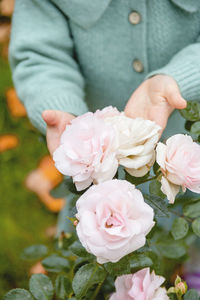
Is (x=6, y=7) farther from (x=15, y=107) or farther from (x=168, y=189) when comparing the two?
(x=168, y=189)

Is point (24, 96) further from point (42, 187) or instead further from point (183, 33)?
point (42, 187)

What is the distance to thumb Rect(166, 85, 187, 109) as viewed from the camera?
2.44 ft

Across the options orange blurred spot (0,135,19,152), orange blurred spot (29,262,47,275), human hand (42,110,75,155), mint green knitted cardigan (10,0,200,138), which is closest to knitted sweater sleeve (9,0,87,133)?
mint green knitted cardigan (10,0,200,138)

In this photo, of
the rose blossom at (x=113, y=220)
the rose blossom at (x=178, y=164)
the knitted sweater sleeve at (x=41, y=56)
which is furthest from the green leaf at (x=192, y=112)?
the knitted sweater sleeve at (x=41, y=56)

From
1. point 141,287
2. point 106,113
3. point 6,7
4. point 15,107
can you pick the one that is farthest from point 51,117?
point 6,7

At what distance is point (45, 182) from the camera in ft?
5.81

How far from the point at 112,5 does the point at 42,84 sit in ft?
0.90

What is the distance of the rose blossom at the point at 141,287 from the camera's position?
624mm

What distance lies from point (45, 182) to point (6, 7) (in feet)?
3.55

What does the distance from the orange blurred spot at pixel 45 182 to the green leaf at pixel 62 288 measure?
959mm

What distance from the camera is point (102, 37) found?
3.50ft

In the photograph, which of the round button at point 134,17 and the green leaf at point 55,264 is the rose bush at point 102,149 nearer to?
the green leaf at point 55,264

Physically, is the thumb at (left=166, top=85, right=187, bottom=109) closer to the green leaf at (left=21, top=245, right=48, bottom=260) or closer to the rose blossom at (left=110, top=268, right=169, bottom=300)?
the rose blossom at (left=110, top=268, right=169, bottom=300)

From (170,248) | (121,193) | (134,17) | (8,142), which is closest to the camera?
(121,193)
